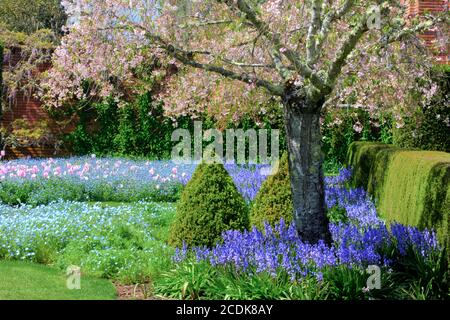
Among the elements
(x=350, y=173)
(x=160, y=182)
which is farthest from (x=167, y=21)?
(x=350, y=173)

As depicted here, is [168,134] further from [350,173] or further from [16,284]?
[16,284]

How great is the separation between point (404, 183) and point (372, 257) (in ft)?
8.27

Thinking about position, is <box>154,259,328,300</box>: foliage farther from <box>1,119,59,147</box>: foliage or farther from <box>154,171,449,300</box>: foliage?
<box>1,119,59,147</box>: foliage

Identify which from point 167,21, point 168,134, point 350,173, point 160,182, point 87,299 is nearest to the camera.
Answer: point 87,299

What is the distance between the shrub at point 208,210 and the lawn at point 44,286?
100 cm

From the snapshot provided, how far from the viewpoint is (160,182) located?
12633 mm

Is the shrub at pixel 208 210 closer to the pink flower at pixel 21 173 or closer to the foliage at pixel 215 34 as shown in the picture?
the foliage at pixel 215 34

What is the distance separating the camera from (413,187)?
736 centimetres

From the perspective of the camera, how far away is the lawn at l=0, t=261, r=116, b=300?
573 centimetres

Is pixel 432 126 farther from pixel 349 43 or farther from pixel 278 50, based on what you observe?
pixel 349 43

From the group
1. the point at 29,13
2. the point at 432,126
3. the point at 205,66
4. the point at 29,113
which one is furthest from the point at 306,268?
the point at 29,13

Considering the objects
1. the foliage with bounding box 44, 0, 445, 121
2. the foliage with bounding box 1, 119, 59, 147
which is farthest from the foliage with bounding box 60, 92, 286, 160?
the foliage with bounding box 44, 0, 445, 121

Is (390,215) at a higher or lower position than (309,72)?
lower

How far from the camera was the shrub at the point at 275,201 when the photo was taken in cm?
752
